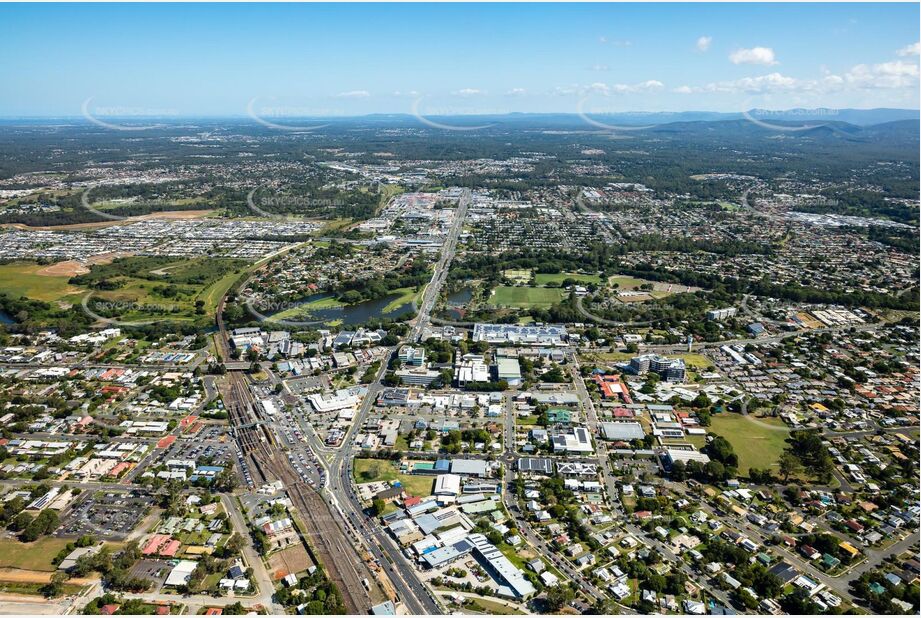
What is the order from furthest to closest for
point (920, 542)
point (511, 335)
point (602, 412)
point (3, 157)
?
point (3, 157) < point (511, 335) < point (602, 412) < point (920, 542)

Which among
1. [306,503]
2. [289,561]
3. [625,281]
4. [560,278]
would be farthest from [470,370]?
[625,281]

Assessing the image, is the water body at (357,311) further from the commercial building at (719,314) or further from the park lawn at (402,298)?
the commercial building at (719,314)

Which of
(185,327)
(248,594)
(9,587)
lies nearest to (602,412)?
(248,594)

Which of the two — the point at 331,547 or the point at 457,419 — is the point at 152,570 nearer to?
the point at 331,547

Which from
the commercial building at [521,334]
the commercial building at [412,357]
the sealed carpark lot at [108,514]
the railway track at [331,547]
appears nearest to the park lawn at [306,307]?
the commercial building at [412,357]

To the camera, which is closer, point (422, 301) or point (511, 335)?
point (511, 335)

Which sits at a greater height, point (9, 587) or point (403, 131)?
point (403, 131)

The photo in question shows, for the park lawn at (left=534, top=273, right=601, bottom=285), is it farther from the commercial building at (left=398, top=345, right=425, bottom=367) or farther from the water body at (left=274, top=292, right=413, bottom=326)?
the commercial building at (left=398, top=345, right=425, bottom=367)

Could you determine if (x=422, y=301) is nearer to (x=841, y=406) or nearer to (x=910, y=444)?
(x=841, y=406)
